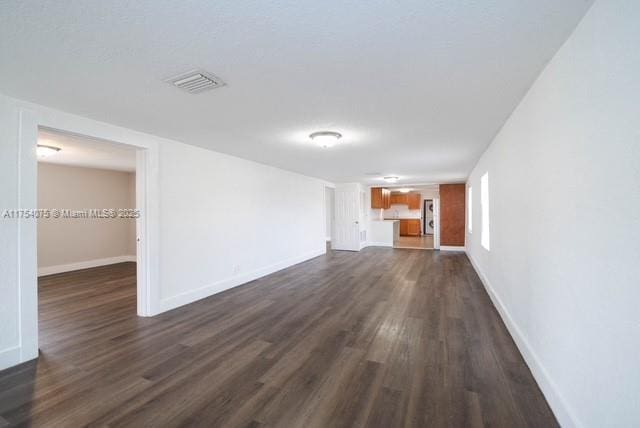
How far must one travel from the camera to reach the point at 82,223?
21.2ft

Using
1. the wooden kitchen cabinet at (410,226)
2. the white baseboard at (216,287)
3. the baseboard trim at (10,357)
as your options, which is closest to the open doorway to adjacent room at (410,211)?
the wooden kitchen cabinet at (410,226)

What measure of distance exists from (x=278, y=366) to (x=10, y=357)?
7.61ft

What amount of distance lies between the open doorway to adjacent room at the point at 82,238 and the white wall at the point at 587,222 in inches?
158

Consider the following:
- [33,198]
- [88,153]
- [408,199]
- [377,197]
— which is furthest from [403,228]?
[33,198]

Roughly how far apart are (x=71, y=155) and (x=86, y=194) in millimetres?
1902

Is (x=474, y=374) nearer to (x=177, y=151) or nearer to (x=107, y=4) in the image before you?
(x=107, y=4)

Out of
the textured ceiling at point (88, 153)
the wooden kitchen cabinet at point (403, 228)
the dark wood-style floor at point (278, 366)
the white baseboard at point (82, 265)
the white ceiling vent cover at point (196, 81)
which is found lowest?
the dark wood-style floor at point (278, 366)

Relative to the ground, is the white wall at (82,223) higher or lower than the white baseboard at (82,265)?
higher

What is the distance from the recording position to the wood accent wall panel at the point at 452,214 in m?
8.93

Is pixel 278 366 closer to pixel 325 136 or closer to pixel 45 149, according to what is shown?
pixel 325 136

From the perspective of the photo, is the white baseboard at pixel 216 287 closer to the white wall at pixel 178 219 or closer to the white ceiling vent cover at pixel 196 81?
the white wall at pixel 178 219

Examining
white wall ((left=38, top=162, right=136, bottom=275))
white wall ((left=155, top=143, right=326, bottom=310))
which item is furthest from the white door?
white wall ((left=38, top=162, right=136, bottom=275))

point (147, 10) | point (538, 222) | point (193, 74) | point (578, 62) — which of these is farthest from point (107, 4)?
point (538, 222)

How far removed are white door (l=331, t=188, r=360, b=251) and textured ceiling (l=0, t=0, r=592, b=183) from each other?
19.6 ft
